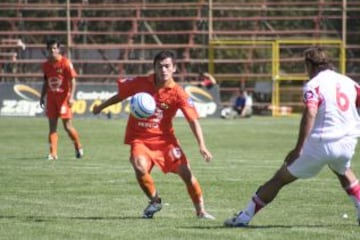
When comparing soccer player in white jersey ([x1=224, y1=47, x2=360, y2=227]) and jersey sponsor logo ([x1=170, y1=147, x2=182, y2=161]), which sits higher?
soccer player in white jersey ([x1=224, y1=47, x2=360, y2=227])

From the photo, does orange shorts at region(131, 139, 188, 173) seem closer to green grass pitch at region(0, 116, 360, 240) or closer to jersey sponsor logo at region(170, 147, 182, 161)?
jersey sponsor logo at region(170, 147, 182, 161)

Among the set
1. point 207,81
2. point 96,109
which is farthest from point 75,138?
point 207,81

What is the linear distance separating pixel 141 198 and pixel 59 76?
22.3 ft

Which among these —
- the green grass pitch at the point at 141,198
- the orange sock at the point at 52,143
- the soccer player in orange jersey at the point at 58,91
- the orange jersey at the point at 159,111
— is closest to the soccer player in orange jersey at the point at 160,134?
the orange jersey at the point at 159,111

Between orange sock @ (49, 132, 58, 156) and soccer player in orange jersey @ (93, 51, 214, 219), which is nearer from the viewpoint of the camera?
soccer player in orange jersey @ (93, 51, 214, 219)

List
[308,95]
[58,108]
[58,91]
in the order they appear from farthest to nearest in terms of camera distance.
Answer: [58,91], [58,108], [308,95]

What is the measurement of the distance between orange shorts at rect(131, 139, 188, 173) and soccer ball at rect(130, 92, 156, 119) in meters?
0.32

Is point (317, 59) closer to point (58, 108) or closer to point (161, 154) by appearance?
point (161, 154)

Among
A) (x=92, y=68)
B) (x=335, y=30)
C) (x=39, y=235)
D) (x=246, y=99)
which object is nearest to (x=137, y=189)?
(x=39, y=235)

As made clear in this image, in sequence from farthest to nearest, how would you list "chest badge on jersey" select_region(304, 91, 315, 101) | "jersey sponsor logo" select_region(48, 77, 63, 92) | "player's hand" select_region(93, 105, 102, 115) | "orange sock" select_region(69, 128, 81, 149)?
"jersey sponsor logo" select_region(48, 77, 63, 92) < "orange sock" select_region(69, 128, 81, 149) < "player's hand" select_region(93, 105, 102, 115) < "chest badge on jersey" select_region(304, 91, 315, 101)

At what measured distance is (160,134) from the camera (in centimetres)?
1070

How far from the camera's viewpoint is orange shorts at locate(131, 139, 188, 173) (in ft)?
34.7

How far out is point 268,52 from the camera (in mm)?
40875

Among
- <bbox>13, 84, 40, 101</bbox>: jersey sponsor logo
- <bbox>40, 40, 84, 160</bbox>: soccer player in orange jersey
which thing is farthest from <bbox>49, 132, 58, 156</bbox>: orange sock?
<bbox>13, 84, 40, 101</bbox>: jersey sponsor logo
